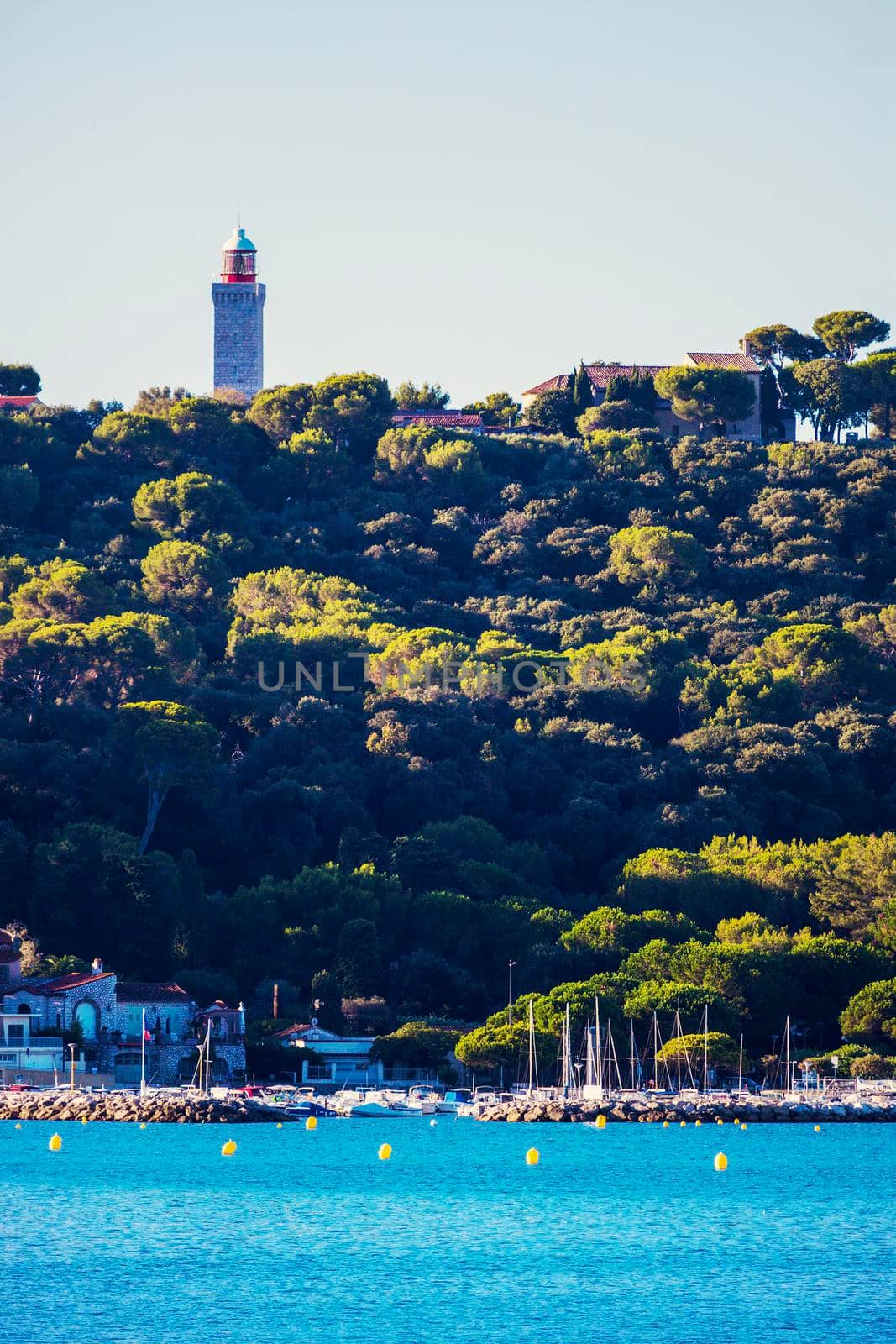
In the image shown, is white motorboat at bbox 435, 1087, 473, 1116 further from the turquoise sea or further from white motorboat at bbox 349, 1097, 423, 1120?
the turquoise sea

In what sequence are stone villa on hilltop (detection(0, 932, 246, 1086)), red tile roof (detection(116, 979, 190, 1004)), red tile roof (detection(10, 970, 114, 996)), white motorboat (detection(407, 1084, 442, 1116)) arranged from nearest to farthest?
white motorboat (detection(407, 1084, 442, 1116))
red tile roof (detection(10, 970, 114, 996))
stone villa on hilltop (detection(0, 932, 246, 1086))
red tile roof (detection(116, 979, 190, 1004))

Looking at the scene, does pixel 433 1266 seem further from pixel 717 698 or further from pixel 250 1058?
pixel 717 698

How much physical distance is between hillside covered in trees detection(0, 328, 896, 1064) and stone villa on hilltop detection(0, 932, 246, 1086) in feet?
7.80

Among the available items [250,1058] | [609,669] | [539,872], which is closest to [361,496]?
[609,669]

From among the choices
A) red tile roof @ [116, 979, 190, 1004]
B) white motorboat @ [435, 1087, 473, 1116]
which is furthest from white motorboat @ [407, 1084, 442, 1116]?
red tile roof @ [116, 979, 190, 1004]

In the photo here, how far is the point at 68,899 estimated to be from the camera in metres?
77.5

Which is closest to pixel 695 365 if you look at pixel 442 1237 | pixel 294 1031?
pixel 294 1031

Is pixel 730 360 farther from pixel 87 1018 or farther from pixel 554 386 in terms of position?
pixel 87 1018

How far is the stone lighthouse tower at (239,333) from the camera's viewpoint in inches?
5005

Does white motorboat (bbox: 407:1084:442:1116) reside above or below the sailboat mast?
below

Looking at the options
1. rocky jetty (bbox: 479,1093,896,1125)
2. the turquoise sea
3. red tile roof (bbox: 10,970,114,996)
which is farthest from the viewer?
red tile roof (bbox: 10,970,114,996)

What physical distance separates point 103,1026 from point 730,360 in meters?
62.6

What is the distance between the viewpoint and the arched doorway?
241 feet

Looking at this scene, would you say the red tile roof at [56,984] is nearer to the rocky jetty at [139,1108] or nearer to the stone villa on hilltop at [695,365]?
the rocky jetty at [139,1108]
